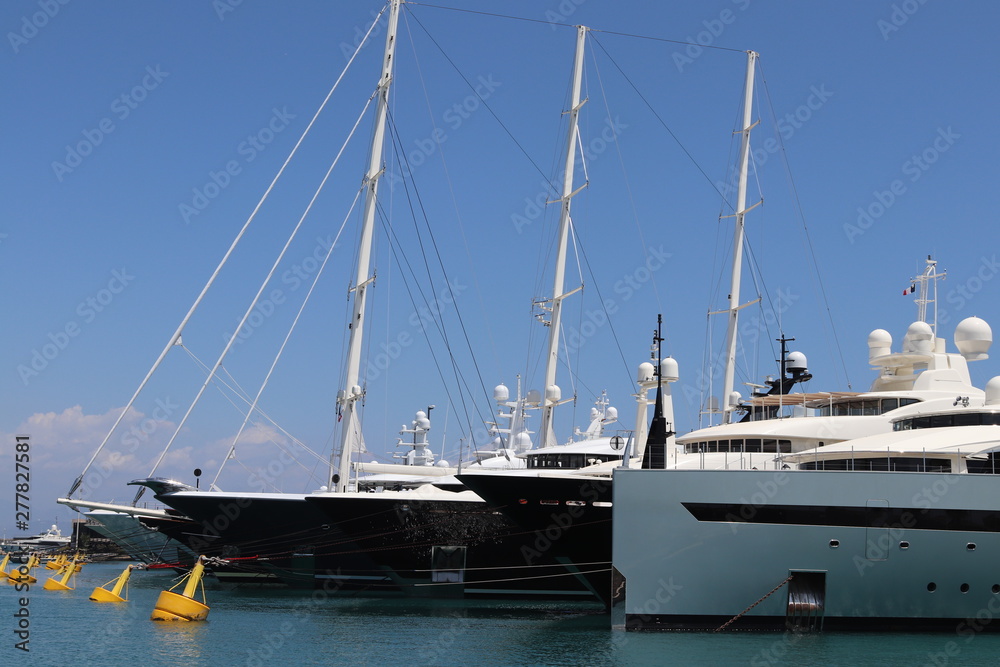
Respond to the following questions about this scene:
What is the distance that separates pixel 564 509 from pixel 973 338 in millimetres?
15869

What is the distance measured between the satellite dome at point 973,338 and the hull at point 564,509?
14.7m

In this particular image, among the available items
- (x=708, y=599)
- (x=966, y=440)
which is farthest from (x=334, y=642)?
(x=966, y=440)

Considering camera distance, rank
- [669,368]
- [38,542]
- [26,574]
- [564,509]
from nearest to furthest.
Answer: [564,509]
[669,368]
[26,574]
[38,542]

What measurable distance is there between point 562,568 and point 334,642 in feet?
31.4

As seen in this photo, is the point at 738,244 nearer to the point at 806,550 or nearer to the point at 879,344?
the point at 879,344

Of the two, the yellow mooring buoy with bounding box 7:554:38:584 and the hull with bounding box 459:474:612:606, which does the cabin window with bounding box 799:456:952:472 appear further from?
the yellow mooring buoy with bounding box 7:554:38:584

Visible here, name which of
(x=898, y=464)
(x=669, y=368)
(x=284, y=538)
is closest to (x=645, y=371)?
(x=669, y=368)

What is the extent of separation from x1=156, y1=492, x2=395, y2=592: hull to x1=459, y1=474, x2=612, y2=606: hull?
780cm

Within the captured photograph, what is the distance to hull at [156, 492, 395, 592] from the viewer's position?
35.0 meters

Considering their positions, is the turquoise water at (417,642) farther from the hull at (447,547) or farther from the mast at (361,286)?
the mast at (361,286)

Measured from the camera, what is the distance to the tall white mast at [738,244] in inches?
1650

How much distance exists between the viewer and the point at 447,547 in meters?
34.0

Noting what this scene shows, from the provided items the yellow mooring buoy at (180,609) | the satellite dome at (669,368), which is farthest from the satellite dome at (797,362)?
the yellow mooring buoy at (180,609)

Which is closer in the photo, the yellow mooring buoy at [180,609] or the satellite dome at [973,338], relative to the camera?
the yellow mooring buoy at [180,609]
